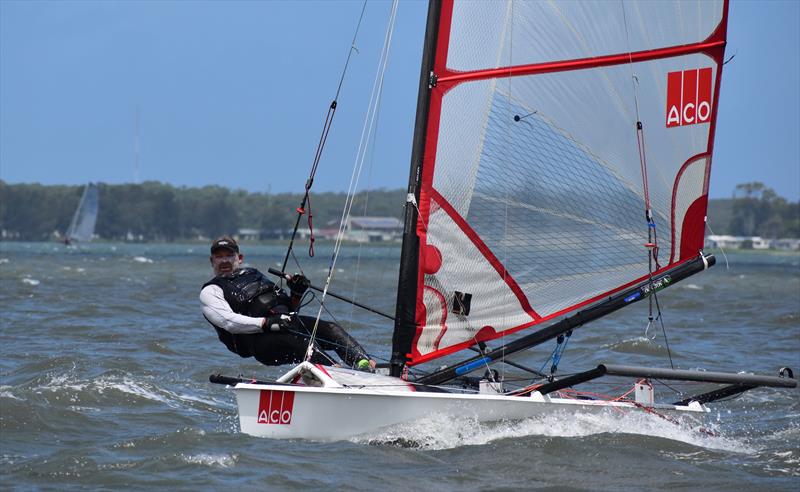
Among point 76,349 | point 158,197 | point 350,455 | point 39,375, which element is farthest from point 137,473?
point 158,197

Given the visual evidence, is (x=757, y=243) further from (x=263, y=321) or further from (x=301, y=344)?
(x=263, y=321)

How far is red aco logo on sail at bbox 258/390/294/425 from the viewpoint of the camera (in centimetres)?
688

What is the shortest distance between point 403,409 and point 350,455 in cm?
42

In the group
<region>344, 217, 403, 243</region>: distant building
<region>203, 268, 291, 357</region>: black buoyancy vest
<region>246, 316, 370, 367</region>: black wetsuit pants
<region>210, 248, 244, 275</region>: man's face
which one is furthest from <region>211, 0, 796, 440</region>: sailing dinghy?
<region>344, 217, 403, 243</region>: distant building

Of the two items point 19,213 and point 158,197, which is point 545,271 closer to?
point 158,197

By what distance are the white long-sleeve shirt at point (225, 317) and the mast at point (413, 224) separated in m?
0.88

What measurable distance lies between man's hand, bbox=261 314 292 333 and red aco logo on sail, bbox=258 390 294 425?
2.10ft

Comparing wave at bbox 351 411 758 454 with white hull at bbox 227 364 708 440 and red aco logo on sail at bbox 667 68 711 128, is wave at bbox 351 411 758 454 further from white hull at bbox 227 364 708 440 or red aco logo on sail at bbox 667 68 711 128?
red aco logo on sail at bbox 667 68 711 128

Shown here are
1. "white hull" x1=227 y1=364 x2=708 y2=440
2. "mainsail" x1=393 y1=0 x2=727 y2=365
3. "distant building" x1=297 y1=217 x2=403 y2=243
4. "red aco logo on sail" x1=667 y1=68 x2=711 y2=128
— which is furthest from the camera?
"distant building" x1=297 y1=217 x2=403 y2=243

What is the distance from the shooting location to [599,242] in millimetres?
7496

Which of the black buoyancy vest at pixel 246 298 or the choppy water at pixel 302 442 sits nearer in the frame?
the choppy water at pixel 302 442

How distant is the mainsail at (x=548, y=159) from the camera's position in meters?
7.10

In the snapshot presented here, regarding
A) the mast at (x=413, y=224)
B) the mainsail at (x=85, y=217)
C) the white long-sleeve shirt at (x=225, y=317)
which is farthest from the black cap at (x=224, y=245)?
the mainsail at (x=85, y=217)

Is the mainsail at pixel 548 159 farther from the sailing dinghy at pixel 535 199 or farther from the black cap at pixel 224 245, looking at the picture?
the black cap at pixel 224 245
